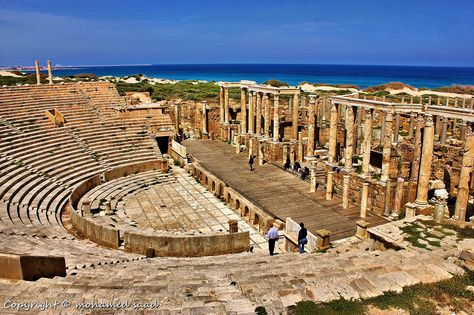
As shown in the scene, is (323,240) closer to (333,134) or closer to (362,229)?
(362,229)

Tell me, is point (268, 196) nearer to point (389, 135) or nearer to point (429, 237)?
point (389, 135)

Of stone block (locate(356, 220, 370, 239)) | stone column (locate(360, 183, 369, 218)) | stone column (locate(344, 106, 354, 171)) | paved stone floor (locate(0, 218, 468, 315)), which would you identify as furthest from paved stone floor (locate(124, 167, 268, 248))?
stone column (locate(344, 106, 354, 171))

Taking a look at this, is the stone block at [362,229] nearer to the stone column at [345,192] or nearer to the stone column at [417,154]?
the stone column at [345,192]

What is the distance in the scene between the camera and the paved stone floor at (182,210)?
17484 mm

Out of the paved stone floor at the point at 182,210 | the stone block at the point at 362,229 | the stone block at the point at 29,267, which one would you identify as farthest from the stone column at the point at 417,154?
the stone block at the point at 29,267

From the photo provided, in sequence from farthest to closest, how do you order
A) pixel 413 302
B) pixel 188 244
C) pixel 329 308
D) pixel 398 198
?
pixel 398 198, pixel 188 244, pixel 413 302, pixel 329 308

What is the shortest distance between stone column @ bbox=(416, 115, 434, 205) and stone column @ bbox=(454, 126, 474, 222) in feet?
4.23

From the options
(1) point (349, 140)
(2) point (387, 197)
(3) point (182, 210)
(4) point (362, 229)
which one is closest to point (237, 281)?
(4) point (362, 229)

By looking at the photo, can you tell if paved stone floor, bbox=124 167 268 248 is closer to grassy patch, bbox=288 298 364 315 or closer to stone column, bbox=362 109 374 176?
stone column, bbox=362 109 374 176

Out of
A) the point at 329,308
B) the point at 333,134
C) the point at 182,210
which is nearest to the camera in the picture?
the point at 329,308

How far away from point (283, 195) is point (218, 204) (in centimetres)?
345

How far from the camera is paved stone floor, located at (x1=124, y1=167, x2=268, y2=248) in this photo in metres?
17.5

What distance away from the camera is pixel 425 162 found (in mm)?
15133

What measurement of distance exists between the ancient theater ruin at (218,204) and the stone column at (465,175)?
4 cm
